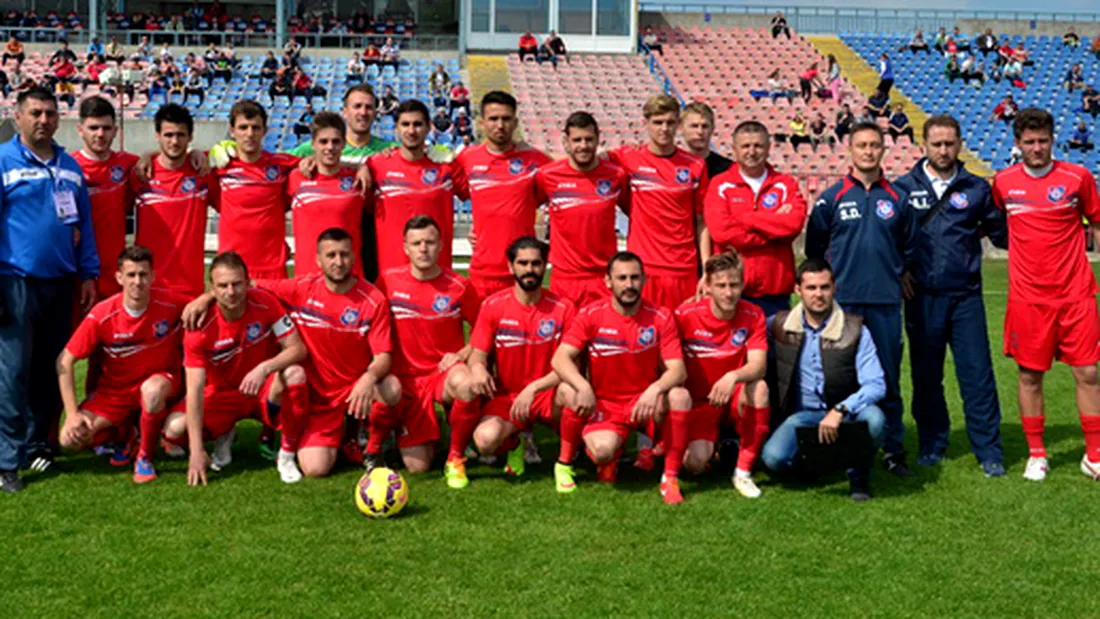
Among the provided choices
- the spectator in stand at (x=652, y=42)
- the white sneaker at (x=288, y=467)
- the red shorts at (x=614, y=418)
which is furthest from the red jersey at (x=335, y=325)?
the spectator in stand at (x=652, y=42)

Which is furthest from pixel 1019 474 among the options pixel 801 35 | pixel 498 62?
pixel 801 35

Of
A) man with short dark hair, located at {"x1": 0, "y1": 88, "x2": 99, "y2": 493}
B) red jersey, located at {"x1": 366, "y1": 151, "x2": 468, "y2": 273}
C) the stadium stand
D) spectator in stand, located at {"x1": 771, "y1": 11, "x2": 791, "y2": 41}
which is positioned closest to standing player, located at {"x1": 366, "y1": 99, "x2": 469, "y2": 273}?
red jersey, located at {"x1": 366, "y1": 151, "x2": 468, "y2": 273}

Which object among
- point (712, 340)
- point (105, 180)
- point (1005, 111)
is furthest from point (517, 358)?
point (1005, 111)

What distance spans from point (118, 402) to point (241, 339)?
0.76 m

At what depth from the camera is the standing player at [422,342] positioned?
604cm

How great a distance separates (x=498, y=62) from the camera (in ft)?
105

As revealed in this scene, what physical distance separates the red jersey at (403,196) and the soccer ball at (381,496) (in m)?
1.62

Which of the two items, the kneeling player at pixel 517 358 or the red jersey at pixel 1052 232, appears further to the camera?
the red jersey at pixel 1052 232

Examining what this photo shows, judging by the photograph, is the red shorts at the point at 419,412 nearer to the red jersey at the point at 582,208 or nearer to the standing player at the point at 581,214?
the standing player at the point at 581,214

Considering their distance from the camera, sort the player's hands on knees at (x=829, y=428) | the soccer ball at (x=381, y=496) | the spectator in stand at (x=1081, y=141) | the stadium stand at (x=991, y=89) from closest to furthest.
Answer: the soccer ball at (x=381, y=496) → the player's hands on knees at (x=829, y=428) → the spectator in stand at (x=1081, y=141) → the stadium stand at (x=991, y=89)

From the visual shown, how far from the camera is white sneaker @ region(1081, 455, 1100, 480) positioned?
6090 millimetres

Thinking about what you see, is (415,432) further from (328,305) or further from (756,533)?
(756,533)

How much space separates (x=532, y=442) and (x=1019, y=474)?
2.72 meters

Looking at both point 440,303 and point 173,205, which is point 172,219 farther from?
point 440,303
